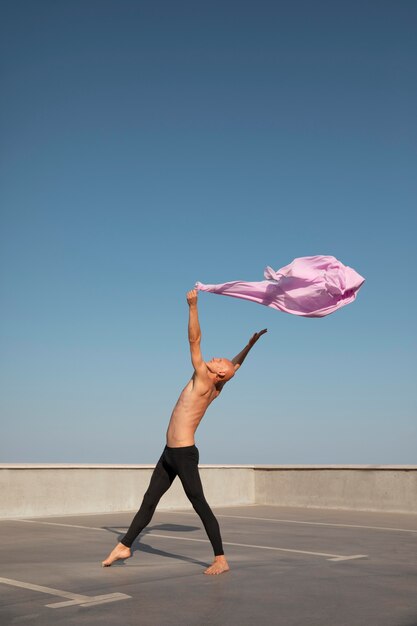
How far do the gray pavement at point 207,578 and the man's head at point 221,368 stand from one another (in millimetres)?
1750

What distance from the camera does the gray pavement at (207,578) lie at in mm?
4852

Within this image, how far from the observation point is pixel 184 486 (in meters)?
6.77

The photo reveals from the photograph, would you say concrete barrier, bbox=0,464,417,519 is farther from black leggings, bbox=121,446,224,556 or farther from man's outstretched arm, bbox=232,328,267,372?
man's outstretched arm, bbox=232,328,267,372

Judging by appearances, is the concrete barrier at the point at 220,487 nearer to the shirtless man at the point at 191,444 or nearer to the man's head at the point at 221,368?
the shirtless man at the point at 191,444

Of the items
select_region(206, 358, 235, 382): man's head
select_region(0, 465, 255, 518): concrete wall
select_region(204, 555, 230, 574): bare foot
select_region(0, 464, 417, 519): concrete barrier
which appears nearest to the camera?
select_region(204, 555, 230, 574): bare foot

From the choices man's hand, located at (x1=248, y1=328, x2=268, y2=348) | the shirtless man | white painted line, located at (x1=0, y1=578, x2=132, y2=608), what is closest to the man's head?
the shirtless man

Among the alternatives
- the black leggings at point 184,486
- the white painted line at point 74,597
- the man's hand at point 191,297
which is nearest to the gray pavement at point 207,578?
the white painted line at point 74,597

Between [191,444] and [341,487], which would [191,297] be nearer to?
[191,444]

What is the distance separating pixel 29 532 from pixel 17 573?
3.93 metres

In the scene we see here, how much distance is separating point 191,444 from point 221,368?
2.46 feet

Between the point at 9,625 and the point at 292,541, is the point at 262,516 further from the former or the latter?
the point at 9,625

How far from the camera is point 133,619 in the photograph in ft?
15.4

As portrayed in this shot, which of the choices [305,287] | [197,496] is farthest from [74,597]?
[305,287]

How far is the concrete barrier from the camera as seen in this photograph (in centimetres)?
1311
